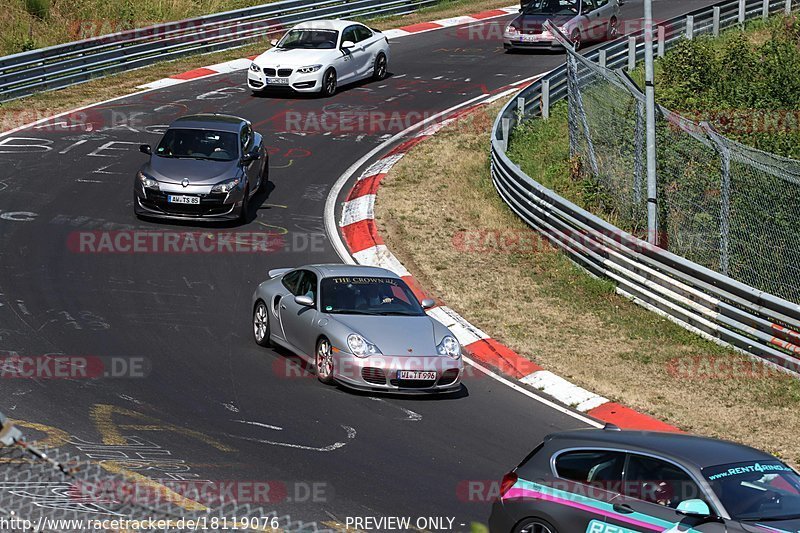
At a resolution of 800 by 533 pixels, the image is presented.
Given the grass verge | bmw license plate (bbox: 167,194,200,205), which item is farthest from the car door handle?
the grass verge

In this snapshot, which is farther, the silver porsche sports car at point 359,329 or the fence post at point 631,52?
the fence post at point 631,52

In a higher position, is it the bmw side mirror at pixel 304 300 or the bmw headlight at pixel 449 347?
the bmw side mirror at pixel 304 300

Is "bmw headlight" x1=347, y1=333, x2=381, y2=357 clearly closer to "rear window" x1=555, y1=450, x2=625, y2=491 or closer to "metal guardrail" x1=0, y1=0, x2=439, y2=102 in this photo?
"rear window" x1=555, y1=450, x2=625, y2=491

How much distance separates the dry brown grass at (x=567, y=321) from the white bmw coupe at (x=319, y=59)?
5.14 m

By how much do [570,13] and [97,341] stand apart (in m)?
21.7

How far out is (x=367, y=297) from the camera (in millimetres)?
14648

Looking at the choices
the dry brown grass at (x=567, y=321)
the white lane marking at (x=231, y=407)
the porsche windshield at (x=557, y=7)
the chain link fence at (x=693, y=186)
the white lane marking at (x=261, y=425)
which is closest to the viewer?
the white lane marking at (x=261, y=425)

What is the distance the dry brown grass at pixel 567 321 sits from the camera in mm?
13984

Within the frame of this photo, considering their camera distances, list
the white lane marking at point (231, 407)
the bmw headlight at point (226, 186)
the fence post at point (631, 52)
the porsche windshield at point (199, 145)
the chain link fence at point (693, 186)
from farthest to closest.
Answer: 1. the fence post at point (631, 52)
2. the porsche windshield at point (199, 145)
3. the bmw headlight at point (226, 186)
4. the chain link fence at point (693, 186)
5. the white lane marking at point (231, 407)

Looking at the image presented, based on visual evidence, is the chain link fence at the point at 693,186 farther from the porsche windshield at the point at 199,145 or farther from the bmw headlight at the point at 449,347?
the porsche windshield at the point at 199,145

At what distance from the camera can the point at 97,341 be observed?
14586mm

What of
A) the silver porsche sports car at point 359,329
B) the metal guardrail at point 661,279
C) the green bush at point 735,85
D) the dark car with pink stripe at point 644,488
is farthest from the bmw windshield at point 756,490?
the green bush at point 735,85

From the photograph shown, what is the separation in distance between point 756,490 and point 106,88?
79.3ft

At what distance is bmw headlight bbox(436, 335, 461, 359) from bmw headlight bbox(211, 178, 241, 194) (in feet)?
24.0
